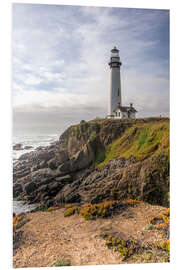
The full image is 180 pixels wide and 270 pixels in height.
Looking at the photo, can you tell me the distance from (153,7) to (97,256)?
3.48 m

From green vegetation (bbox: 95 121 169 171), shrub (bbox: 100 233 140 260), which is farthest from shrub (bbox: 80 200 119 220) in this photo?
green vegetation (bbox: 95 121 169 171)

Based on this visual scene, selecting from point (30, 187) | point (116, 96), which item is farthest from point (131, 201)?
point (116, 96)

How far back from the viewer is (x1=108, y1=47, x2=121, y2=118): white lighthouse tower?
2.77 metres

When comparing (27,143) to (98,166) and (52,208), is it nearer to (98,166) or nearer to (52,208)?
(52,208)

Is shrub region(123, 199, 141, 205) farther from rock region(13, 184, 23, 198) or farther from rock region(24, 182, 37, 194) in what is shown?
rock region(13, 184, 23, 198)

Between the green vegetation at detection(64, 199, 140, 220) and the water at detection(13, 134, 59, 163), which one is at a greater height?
the water at detection(13, 134, 59, 163)

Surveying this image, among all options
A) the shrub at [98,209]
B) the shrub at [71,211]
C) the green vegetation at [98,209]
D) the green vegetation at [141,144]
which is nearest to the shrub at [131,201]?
the green vegetation at [98,209]

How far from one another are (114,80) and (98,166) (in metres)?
1.36

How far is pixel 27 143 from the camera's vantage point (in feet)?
8.48

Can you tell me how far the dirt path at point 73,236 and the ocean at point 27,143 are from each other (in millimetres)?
140

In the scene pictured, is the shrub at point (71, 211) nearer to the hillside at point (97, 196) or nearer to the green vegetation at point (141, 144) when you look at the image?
the hillside at point (97, 196)

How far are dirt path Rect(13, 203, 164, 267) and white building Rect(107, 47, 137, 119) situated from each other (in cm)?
142

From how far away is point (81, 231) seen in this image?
97.0 inches

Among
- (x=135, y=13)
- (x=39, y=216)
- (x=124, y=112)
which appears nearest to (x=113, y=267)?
(x=39, y=216)
